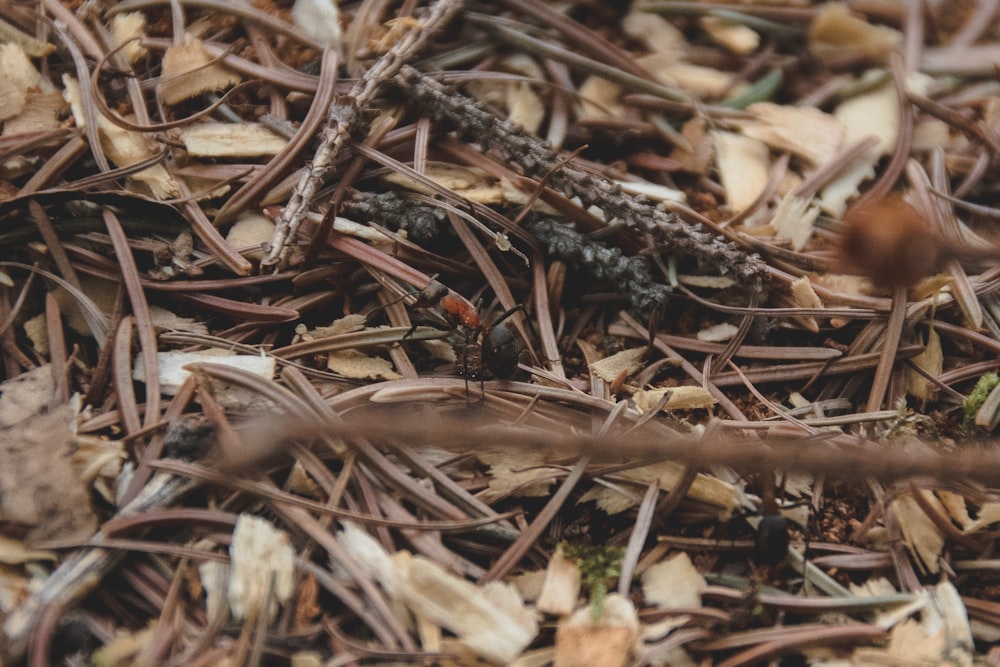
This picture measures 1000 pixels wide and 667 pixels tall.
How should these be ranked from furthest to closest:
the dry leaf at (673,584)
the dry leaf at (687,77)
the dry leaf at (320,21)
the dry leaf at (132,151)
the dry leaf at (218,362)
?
the dry leaf at (687,77), the dry leaf at (320,21), the dry leaf at (132,151), the dry leaf at (218,362), the dry leaf at (673,584)

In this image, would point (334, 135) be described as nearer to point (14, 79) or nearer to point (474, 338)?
point (474, 338)

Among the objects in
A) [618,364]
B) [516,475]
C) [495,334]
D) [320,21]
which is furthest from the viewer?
[320,21]

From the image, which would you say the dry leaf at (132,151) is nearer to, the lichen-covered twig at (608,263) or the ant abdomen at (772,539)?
the lichen-covered twig at (608,263)

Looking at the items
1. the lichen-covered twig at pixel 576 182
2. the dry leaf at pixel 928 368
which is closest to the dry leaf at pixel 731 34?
the lichen-covered twig at pixel 576 182

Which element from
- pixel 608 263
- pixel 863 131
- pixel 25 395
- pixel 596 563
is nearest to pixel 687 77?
pixel 863 131

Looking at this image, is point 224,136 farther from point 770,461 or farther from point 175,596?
point 770,461

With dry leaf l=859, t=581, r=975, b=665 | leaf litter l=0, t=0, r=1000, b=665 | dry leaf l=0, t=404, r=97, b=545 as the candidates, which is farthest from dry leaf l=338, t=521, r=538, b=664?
dry leaf l=859, t=581, r=975, b=665

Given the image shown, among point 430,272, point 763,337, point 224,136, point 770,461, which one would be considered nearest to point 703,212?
point 763,337

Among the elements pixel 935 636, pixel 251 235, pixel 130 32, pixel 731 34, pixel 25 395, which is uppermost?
pixel 130 32
